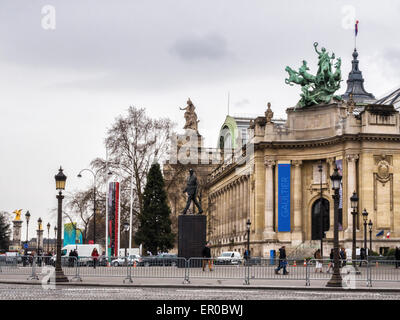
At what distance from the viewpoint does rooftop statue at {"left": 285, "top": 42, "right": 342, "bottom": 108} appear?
7850 centimetres

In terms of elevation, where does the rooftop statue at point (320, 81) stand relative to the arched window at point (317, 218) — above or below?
above

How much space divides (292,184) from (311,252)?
8.30 metres

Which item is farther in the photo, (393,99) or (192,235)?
(393,99)

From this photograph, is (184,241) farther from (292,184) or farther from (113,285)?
(292,184)

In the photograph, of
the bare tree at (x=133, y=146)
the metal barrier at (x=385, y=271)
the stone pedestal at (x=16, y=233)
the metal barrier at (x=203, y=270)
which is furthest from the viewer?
the stone pedestal at (x=16, y=233)

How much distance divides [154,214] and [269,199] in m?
12.2

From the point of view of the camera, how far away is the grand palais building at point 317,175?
7269cm

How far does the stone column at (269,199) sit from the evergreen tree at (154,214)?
1033 centimetres

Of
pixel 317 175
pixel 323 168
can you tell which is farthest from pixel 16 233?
pixel 323 168

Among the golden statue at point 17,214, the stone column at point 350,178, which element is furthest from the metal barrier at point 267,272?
the golden statue at point 17,214

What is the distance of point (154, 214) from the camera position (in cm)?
7631

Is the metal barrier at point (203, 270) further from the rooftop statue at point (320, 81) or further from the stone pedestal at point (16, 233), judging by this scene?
the stone pedestal at point (16, 233)

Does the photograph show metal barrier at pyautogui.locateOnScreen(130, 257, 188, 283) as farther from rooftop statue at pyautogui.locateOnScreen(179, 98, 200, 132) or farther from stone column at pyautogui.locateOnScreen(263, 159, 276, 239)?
rooftop statue at pyautogui.locateOnScreen(179, 98, 200, 132)

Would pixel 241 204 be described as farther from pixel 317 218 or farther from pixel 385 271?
pixel 385 271
